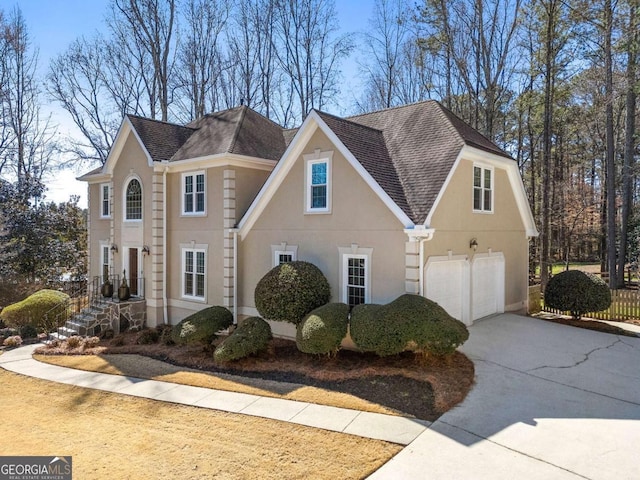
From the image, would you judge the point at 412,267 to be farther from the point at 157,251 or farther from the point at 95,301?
the point at 95,301

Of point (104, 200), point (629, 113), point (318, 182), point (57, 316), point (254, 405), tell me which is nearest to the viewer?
point (254, 405)

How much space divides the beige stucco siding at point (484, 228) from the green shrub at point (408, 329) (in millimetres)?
1940

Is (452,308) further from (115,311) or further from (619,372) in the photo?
(115,311)

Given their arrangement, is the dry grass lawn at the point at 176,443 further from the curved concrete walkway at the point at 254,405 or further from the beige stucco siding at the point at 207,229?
the beige stucco siding at the point at 207,229

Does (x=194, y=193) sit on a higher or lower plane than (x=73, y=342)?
higher

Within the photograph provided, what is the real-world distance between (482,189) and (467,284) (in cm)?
323

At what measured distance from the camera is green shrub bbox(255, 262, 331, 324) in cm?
1120

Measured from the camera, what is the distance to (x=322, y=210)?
12180mm

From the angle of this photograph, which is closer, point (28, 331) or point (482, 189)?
point (482, 189)

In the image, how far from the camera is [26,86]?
91.7 ft

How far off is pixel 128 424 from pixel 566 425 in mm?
7527

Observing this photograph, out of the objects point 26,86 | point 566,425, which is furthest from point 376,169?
point 26,86

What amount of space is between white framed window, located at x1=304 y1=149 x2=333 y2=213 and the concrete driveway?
223 inches

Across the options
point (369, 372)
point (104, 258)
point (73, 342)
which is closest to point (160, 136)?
point (104, 258)
